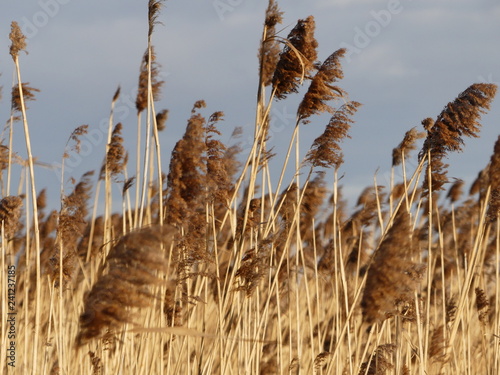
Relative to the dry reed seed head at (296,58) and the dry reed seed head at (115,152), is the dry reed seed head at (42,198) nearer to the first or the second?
the dry reed seed head at (115,152)

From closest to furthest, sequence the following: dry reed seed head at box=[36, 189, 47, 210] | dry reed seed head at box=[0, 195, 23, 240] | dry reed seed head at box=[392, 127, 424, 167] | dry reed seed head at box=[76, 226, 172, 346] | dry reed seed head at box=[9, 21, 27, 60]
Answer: dry reed seed head at box=[76, 226, 172, 346]
dry reed seed head at box=[9, 21, 27, 60]
dry reed seed head at box=[0, 195, 23, 240]
dry reed seed head at box=[392, 127, 424, 167]
dry reed seed head at box=[36, 189, 47, 210]

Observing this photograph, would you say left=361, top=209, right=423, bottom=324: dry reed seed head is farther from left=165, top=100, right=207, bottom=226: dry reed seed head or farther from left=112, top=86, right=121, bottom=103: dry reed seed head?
left=112, top=86, right=121, bottom=103: dry reed seed head

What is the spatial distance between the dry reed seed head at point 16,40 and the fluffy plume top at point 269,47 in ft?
3.99

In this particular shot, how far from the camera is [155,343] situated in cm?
418

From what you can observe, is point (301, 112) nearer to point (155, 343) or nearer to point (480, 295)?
point (155, 343)

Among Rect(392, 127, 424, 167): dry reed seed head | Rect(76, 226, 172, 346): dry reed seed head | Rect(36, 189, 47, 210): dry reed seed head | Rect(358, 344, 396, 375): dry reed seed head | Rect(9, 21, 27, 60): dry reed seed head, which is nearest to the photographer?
Rect(76, 226, 172, 346): dry reed seed head

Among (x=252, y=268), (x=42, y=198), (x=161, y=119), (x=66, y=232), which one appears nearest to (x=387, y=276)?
(x=252, y=268)

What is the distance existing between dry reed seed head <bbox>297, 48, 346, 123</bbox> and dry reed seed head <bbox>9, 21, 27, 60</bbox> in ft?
4.83

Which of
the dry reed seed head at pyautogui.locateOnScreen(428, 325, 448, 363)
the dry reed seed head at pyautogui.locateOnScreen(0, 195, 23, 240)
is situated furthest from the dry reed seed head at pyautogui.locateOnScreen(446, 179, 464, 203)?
the dry reed seed head at pyautogui.locateOnScreen(0, 195, 23, 240)

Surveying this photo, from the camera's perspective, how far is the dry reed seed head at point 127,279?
2.03 metres

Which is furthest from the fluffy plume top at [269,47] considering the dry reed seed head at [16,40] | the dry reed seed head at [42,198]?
the dry reed seed head at [42,198]

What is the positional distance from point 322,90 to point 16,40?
62.9 inches

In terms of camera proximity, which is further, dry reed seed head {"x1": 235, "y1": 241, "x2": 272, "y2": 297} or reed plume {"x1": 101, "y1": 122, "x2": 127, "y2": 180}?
reed plume {"x1": 101, "y1": 122, "x2": 127, "y2": 180}

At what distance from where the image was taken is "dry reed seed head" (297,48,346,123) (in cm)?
373
